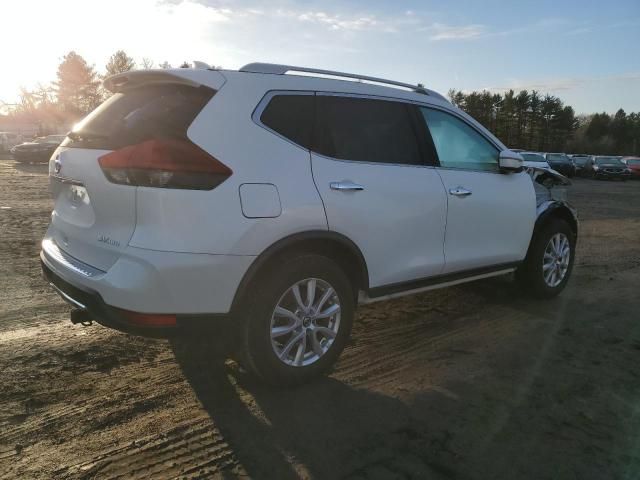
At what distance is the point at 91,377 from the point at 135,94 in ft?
5.88

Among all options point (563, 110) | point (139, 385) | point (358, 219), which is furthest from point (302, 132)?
point (563, 110)

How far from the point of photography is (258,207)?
2828 millimetres

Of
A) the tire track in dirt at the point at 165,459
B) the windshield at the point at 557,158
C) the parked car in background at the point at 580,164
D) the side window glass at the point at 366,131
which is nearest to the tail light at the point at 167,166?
the side window glass at the point at 366,131

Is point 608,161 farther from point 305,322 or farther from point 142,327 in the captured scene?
point 142,327

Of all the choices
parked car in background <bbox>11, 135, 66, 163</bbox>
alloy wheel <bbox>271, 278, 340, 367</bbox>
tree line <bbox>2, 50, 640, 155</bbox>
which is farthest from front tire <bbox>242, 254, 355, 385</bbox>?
tree line <bbox>2, 50, 640, 155</bbox>

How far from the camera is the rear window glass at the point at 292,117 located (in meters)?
3.07

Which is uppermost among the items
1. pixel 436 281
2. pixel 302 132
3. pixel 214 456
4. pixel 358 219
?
pixel 302 132

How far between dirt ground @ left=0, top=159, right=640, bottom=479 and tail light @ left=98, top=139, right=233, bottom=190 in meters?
1.29

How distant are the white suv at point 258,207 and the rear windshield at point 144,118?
0.4 inches

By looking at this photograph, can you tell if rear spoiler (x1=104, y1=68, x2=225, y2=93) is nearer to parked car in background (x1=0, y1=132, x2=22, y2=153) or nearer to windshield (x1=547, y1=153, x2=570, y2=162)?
windshield (x1=547, y1=153, x2=570, y2=162)

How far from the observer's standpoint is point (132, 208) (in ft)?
8.84

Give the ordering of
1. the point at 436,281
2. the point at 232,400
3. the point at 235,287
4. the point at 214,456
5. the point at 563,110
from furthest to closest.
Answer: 1. the point at 563,110
2. the point at 436,281
3. the point at 232,400
4. the point at 235,287
5. the point at 214,456

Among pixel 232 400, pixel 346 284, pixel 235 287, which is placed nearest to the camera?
pixel 235 287

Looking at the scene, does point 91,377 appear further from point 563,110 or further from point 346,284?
point 563,110
